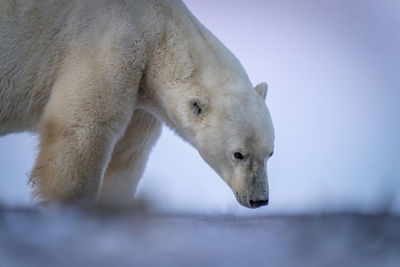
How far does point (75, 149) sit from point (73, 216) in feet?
10.4

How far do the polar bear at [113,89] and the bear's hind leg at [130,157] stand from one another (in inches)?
14.5

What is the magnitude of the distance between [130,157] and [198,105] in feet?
3.35

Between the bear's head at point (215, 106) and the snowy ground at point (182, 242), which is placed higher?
the bear's head at point (215, 106)

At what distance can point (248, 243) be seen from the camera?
1.57 feet

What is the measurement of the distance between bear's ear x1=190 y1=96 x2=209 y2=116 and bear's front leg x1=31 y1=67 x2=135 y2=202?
1.38ft

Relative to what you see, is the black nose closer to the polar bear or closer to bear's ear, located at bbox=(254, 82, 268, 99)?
the polar bear

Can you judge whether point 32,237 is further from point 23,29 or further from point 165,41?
point 23,29

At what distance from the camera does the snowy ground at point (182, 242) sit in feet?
1.46

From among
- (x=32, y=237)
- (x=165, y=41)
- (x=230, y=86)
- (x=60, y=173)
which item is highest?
(x=165, y=41)

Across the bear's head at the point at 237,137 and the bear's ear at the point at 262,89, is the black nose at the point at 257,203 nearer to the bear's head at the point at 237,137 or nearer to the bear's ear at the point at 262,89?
the bear's head at the point at 237,137

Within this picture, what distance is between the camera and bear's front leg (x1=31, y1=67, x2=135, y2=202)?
11.8ft

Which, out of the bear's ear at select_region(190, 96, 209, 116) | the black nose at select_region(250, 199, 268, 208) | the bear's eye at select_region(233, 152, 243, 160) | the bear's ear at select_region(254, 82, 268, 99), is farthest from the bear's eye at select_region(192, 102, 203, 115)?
the black nose at select_region(250, 199, 268, 208)

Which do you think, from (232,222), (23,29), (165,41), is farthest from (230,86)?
(232,222)

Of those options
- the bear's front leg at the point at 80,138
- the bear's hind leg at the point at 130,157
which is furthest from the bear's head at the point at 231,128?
the bear's hind leg at the point at 130,157
